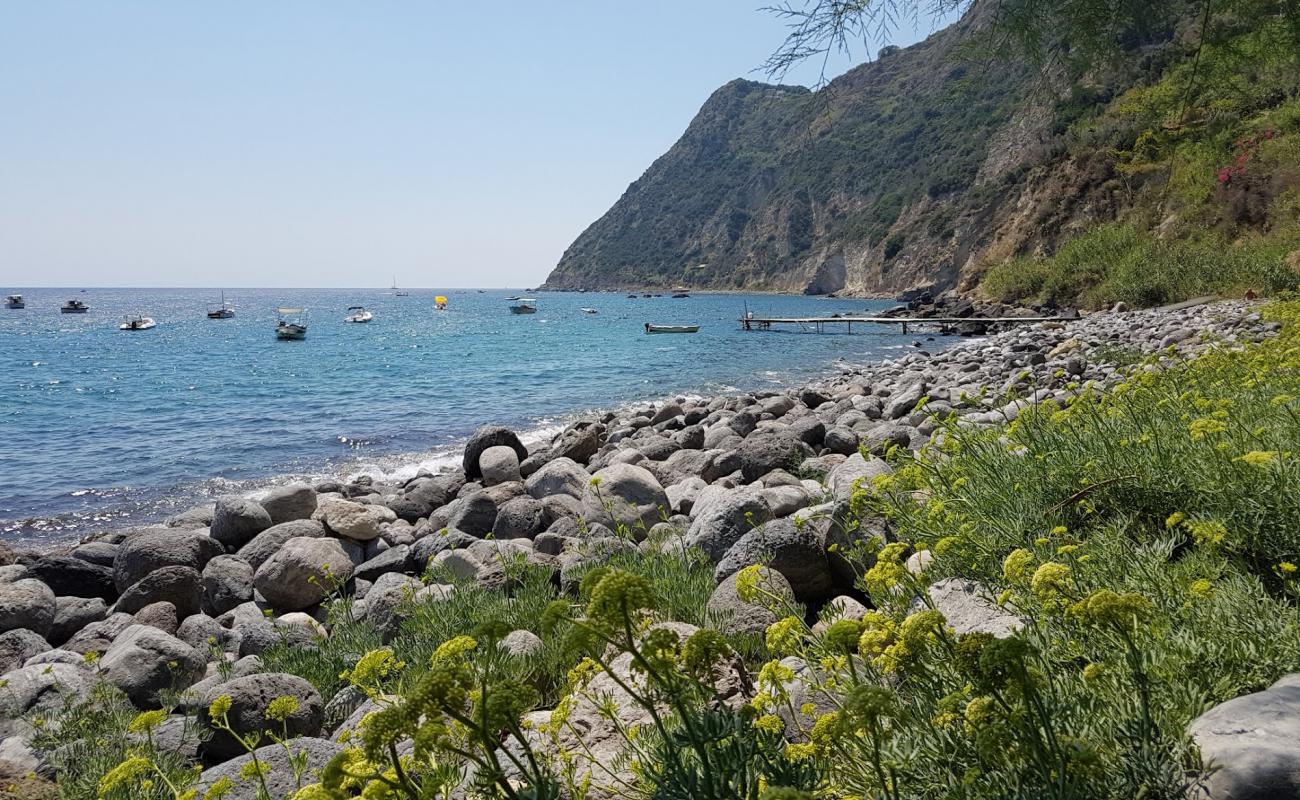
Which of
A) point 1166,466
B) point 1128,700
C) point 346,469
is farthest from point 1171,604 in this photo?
point 346,469

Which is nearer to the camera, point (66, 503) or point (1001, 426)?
point (1001, 426)

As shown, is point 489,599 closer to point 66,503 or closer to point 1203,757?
point 1203,757

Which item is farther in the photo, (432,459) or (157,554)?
(432,459)

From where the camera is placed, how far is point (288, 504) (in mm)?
11312

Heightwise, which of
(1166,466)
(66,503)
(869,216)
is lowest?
(66,503)

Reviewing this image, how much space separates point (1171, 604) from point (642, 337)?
169 feet

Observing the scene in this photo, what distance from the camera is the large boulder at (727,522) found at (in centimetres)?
573

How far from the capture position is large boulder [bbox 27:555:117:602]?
9.28 metres

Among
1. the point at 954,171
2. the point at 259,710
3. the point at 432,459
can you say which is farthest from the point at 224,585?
the point at 954,171

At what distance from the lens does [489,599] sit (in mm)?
5355

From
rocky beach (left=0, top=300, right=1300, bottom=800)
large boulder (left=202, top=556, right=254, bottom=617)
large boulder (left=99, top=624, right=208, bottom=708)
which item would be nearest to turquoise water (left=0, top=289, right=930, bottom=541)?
rocky beach (left=0, top=300, right=1300, bottom=800)

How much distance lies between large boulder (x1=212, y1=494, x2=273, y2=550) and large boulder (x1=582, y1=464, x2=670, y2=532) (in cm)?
523

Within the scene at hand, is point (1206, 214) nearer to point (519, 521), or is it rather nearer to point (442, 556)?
point (519, 521)

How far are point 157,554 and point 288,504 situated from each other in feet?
7.20
